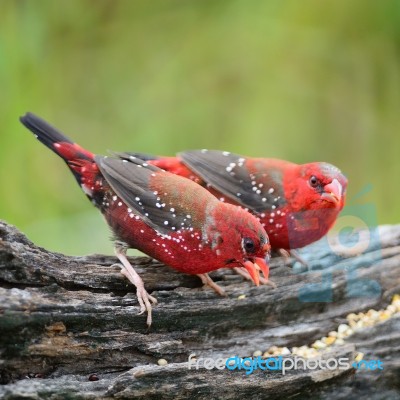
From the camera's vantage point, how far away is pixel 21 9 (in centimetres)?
676

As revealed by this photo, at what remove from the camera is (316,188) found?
15.0ft

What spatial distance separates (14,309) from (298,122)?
4.71m

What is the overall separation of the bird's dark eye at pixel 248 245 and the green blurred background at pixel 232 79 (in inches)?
122

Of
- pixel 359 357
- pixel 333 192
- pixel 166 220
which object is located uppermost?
pixel 333 192

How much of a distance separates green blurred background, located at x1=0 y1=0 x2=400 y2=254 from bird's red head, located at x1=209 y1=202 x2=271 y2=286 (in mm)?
3003

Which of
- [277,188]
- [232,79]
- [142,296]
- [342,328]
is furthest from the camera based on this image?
[232,79]

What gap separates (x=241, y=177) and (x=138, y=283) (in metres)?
1.18

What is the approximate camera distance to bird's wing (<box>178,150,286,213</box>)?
4.71 meters

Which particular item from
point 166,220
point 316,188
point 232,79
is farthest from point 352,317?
point 232,79

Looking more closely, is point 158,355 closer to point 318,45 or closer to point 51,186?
point 51,186

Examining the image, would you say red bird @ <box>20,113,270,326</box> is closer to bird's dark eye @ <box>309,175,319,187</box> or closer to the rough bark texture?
the rough bark texture

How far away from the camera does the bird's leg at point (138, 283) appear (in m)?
3.84

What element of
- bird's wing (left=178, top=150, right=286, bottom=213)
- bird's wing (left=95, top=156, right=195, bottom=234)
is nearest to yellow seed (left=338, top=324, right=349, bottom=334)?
bird's wing (left=178, top=150, right=286, bottom=213)

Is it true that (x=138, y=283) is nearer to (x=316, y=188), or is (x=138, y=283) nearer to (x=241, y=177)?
(x=241, y=177)
